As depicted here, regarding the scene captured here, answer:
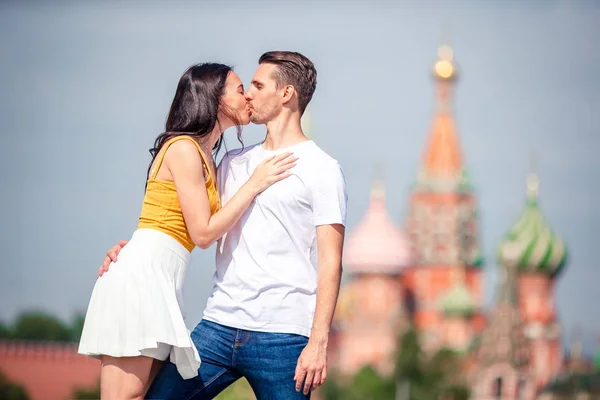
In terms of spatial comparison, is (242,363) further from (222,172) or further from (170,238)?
(222,172)

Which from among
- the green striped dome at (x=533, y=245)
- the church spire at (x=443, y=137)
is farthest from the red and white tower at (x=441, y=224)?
the green striped dome at (x=533, y=245)

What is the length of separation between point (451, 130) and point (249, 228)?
59582mm

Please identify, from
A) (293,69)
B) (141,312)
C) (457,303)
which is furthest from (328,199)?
(457,303)

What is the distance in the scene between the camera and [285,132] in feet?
13.9

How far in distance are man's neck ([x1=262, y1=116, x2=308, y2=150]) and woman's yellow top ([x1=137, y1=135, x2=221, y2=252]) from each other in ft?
0.92

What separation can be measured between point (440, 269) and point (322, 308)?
5781 centimetres

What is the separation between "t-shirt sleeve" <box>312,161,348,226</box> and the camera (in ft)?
13.3

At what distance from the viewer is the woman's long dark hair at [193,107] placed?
4125 mm

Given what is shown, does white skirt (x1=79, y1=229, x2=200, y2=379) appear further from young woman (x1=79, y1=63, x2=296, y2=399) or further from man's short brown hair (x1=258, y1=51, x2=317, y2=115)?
man's short brown hair (x1=258, y1=51, x2=317, y2=115)

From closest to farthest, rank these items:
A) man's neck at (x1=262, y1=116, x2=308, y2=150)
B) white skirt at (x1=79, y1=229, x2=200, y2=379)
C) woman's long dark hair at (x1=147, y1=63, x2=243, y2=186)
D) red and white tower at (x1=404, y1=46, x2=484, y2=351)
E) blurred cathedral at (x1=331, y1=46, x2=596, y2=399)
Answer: white skirt at (x1=79, y1=229, x2=200, y2=379)
woman's long dark hair at (x1=147, y1=63, x2=243, y2=186)
man's neck at (x1=262, y1=116, x2=308, y2=150)
blurred cathedral at (x1=331, y1=46, x2=596, y2=399)
red and white tower at (x1=404, y1=46, x2=484, y2=351)

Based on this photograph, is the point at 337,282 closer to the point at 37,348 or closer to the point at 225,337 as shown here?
the point at 225,337

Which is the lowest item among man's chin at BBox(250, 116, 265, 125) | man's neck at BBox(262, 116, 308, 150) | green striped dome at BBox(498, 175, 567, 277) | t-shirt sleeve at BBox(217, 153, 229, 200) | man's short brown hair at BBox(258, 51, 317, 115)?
green striped dome at BBox(498, 175, 567, 277)

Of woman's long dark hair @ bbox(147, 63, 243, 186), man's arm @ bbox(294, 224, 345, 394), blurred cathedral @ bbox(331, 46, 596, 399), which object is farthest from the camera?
blurred cathedral @ bbox(331, 46, 596, 399)

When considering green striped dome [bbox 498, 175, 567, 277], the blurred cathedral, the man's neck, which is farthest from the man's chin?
green striped dome [bbox 498, 175, 567, 277]
